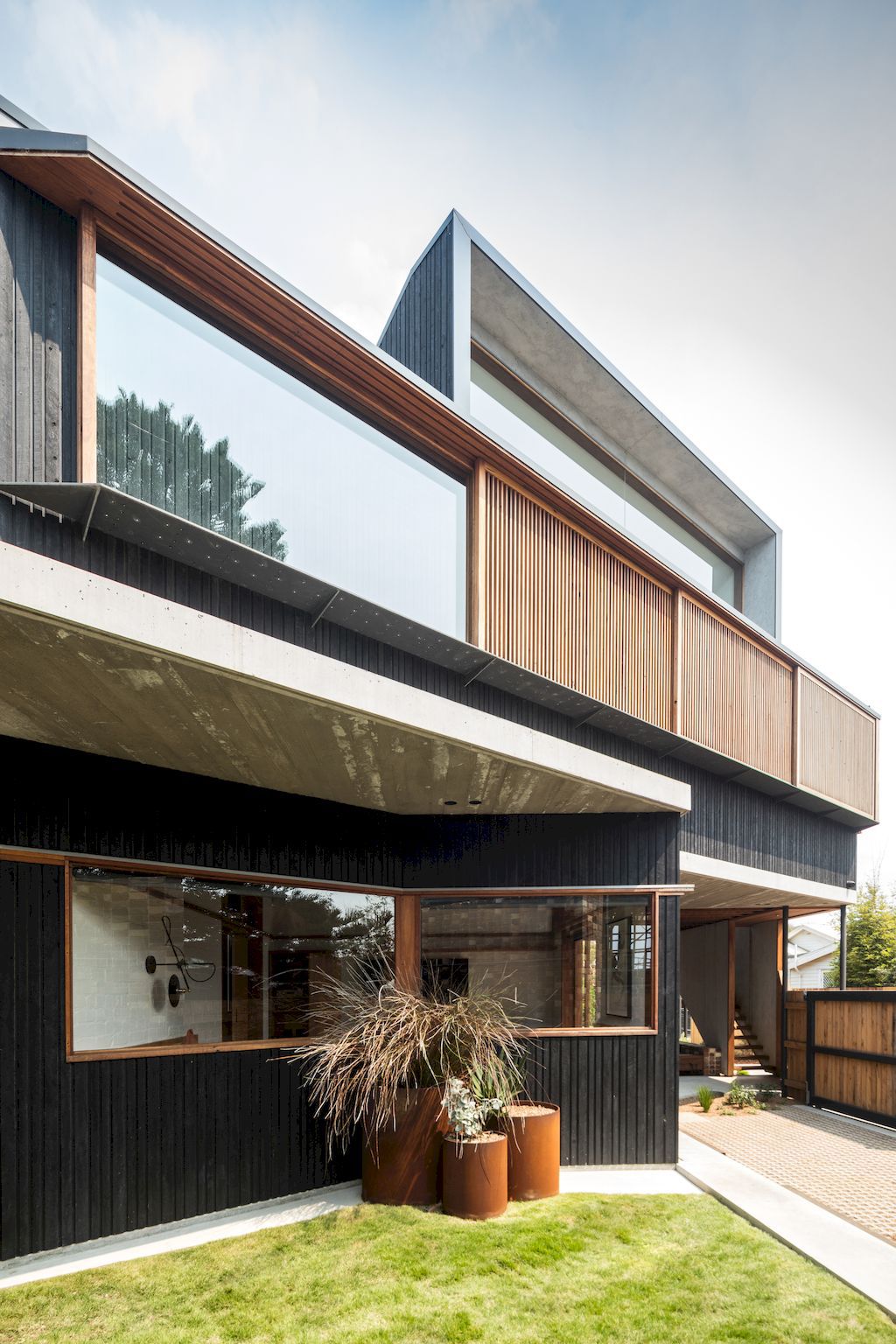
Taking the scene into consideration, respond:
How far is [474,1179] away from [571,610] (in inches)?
158

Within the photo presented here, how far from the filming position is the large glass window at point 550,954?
7109 millimetres

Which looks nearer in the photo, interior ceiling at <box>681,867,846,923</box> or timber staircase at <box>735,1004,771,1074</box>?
interior ceiling at <box>681,867,846,923</box>

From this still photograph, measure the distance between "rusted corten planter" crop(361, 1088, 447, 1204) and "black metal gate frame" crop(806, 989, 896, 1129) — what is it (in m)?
5.74

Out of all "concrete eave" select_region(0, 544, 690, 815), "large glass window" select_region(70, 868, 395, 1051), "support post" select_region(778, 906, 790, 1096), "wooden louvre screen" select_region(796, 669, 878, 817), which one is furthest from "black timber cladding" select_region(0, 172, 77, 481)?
"support post" select_region(778, 906, 790, 1096)

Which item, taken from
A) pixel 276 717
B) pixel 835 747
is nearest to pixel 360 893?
pixel 276 717

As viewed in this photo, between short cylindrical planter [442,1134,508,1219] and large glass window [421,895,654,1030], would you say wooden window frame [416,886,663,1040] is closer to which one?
large glass window [421,895,654,1030]

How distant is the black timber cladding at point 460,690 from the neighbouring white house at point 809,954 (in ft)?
53.6

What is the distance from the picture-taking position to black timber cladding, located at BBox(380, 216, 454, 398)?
8.09m

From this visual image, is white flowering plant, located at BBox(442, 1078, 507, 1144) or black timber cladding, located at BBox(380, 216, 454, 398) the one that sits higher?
black timber cladding, located at BBox(380, 216, 454, 398)

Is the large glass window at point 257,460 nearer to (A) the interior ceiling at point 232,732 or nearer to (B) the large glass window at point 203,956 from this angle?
(A) the interior ceiling at point 232,732

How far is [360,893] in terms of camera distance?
6.93 m

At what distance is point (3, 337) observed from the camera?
3.95 m

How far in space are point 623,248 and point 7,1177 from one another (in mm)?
10081

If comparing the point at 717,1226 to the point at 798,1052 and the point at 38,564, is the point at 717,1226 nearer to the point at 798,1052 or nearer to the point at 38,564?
the point at 38,564
